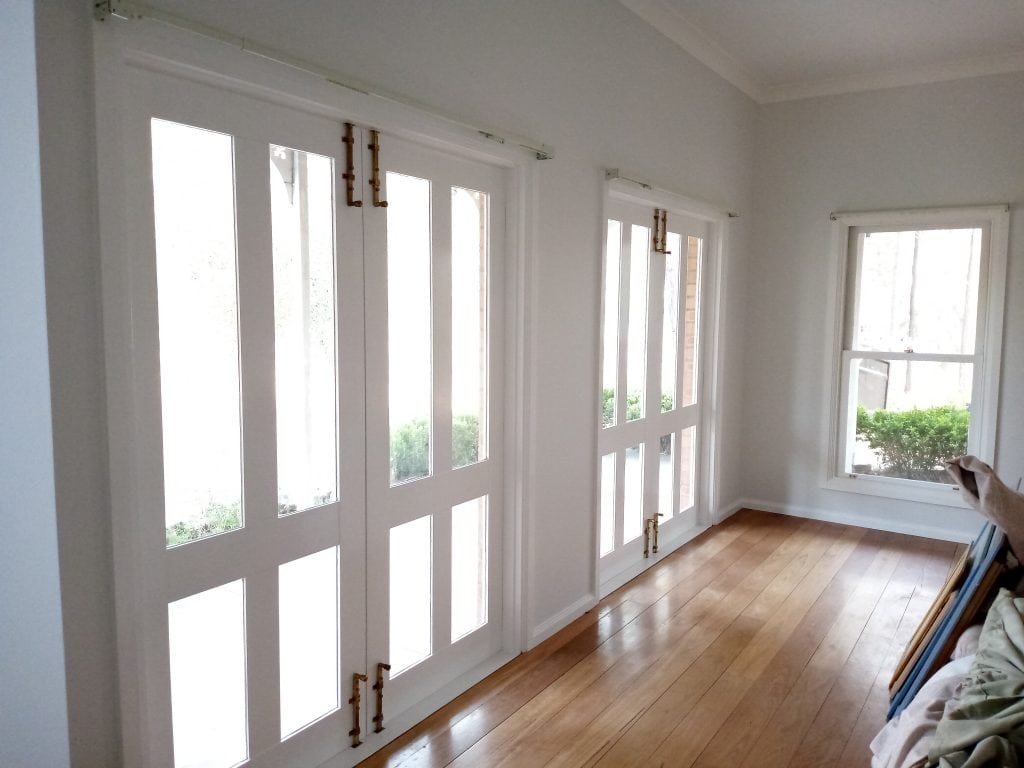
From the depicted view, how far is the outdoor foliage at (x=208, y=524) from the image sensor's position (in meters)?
1.80

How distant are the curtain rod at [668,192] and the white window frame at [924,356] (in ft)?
2.62

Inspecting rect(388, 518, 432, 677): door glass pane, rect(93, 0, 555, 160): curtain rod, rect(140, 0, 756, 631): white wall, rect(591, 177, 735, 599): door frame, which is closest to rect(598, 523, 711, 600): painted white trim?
rect(591, 177, 735, 599): door frame

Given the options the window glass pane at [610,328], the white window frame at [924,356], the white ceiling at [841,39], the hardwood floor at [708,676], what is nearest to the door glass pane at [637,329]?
the window glass pane at [610,328]

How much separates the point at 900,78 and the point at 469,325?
3.57 metres

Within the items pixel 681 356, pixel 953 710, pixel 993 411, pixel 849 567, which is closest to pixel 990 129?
pixel 993 411

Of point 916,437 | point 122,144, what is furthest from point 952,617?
point 916,437

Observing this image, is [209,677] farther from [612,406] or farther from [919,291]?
[919,291]

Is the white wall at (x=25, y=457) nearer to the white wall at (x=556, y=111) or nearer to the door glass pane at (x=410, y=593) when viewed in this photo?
the white wall at (x=556, y=111)

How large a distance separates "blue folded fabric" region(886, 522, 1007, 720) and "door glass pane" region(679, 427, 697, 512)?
2096mm

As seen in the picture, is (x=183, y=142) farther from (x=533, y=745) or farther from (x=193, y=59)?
(x=533, y=745)

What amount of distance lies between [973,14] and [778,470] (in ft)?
9.65

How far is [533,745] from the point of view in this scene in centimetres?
236

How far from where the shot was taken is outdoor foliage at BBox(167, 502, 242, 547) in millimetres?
1798

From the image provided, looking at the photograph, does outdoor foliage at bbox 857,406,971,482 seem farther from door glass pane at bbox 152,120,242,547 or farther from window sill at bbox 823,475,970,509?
door glass pane at bbox 152,120,242,547
